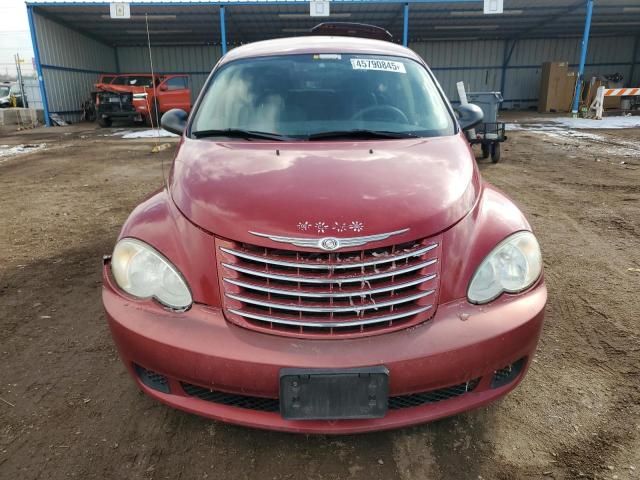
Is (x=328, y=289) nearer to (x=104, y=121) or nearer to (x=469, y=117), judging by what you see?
(x=469, y=117)

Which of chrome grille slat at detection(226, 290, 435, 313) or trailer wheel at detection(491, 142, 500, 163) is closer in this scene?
chrome grille slat at detection(226, 290, 435, 313)

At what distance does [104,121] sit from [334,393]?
1871 cm

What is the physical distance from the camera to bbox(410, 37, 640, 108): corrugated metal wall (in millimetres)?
26906

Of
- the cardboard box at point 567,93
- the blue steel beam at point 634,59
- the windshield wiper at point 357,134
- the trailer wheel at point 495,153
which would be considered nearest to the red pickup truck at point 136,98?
the trailer wheel at point 495,153

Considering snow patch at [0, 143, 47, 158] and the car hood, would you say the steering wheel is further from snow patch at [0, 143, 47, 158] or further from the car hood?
snow patch at [0, 143, 47, 158]

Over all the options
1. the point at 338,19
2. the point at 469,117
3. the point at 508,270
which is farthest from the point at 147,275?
the point at 338,19

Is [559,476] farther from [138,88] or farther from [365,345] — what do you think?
[138,88]

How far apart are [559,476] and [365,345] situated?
96cm

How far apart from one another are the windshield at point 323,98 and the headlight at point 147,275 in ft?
3.51

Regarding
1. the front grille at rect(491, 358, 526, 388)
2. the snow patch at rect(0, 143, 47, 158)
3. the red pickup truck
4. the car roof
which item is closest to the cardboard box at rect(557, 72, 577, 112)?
the red pickup truck

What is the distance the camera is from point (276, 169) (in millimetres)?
2135

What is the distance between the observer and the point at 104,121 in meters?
17.7

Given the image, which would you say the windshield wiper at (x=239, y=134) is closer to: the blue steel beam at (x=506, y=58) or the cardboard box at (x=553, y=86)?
the cardboard box at (x=553, y=86)

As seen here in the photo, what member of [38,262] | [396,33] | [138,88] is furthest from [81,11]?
[38,262]
